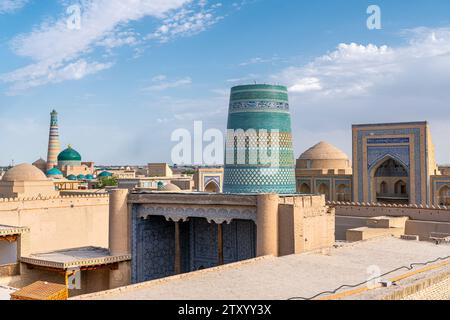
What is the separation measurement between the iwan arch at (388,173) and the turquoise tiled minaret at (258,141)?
10.7m

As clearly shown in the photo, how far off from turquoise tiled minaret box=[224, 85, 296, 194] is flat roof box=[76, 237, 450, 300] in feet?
11.0

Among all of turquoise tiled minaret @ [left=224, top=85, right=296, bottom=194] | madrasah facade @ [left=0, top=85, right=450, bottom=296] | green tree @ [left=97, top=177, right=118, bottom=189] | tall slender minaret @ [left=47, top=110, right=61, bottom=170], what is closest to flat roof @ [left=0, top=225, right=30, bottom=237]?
madrasah facade @ [left=0, top=85, right=450, bottom=296]

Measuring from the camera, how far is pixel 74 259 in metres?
15.1

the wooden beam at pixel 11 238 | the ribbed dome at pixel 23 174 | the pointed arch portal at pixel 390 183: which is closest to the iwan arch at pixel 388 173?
the pointed arch portal at pixel 390 183

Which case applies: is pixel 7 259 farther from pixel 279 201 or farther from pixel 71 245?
pixel 279 201

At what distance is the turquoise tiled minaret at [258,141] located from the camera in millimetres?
15188

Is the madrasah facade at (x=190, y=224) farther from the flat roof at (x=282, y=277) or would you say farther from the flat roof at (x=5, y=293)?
the flat roof at (x=5, y=293)

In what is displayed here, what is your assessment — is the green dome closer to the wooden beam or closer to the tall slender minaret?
the tall slender minaret

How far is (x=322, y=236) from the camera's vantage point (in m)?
14.1

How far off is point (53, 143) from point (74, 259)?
35714mm

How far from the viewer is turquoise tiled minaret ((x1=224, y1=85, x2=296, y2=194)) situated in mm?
15188

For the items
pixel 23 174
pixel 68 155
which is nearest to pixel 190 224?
pixel 23 174
